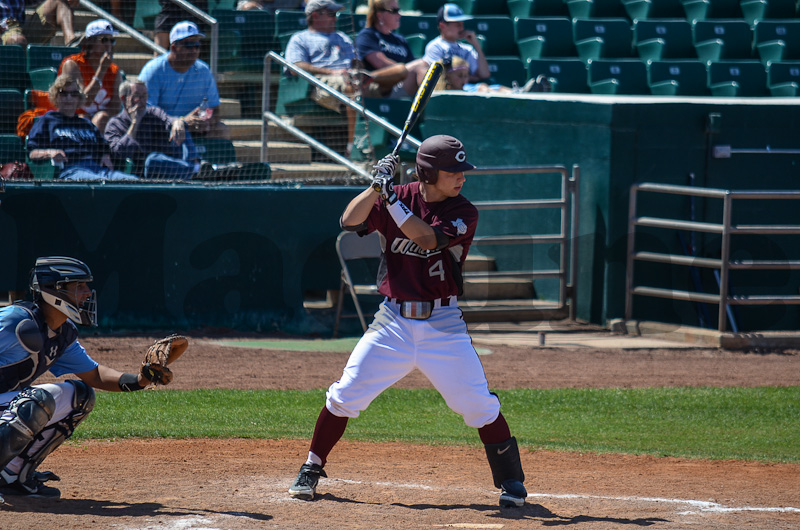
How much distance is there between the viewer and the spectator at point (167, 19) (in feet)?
33.8

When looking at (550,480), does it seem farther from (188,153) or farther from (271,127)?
(271,127)

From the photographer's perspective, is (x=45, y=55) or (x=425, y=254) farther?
(x=45, y=55)

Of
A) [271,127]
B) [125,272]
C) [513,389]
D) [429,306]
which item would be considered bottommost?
[513,389]

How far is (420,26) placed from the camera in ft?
43.2

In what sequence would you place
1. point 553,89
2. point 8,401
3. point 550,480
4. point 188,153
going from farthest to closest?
point 553,89
point 188,153
point 550,480
point 8,401

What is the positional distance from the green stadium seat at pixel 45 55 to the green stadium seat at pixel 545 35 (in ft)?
20.0

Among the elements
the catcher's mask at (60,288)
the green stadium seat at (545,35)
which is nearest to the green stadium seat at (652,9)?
the green stadium seat at (545,35)

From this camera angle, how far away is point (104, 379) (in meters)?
A: 4.63

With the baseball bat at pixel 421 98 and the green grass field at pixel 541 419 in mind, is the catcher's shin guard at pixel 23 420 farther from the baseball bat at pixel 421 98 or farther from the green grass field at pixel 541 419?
the baseball bat at pixel 421 98

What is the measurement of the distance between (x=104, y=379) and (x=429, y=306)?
1516 millimetres

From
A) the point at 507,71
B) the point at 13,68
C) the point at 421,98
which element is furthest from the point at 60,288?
the point at 507,71

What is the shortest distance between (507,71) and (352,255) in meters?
4.45

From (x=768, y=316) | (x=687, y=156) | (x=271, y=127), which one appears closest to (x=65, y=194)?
(x=271, y=127)

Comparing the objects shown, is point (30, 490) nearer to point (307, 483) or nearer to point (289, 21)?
point (307, 483)
